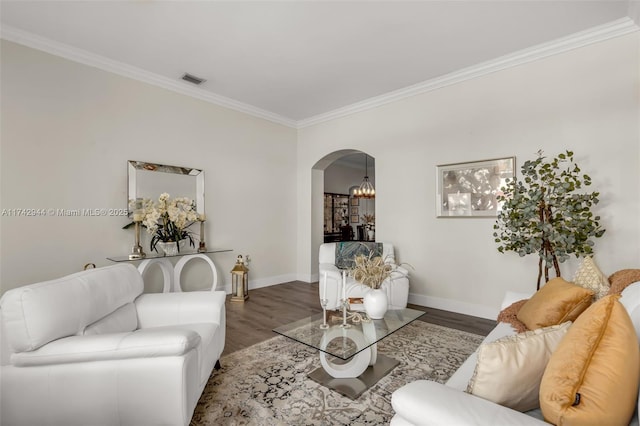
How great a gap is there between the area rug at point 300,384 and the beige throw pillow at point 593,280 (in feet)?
3.49

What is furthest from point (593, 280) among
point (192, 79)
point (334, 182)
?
point (334, 182)

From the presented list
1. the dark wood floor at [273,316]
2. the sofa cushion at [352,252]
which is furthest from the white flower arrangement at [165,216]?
the sofa cushion at [352,252]

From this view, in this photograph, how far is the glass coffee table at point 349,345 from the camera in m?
2.00

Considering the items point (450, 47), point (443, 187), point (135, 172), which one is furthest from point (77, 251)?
point (450, 47)

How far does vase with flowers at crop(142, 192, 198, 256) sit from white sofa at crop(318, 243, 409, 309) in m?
1.81

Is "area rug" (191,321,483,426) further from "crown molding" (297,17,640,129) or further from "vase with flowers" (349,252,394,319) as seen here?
"crown molding" (297,17,640,129)

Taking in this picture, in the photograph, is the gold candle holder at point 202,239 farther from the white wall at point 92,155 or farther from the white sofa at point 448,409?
the white sofa at point 448,409

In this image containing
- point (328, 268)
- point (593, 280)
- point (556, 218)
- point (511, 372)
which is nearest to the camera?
point (511, 372)

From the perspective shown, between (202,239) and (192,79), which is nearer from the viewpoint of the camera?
(192,79)

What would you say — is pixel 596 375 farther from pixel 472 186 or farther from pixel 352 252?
pixel 352 252

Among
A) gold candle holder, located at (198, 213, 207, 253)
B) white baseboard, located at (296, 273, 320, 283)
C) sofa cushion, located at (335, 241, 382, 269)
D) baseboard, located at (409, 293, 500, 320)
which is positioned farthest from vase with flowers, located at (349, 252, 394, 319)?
white baseboard, located at (296, 273, 320, 283)

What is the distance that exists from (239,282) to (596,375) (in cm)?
401

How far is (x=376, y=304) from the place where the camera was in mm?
2270

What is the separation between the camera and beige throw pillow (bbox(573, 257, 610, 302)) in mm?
1806
